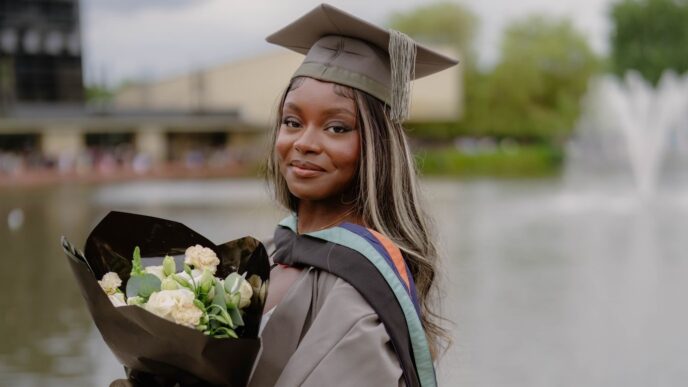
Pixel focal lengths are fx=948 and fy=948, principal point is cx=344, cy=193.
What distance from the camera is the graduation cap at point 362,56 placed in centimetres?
206

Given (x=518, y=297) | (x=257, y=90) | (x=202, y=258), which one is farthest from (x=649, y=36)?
(x=202, y=258)


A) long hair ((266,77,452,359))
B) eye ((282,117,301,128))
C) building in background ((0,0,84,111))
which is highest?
building in background ((0,0,84,111))

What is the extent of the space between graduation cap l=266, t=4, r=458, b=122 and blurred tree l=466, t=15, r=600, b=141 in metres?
49.9

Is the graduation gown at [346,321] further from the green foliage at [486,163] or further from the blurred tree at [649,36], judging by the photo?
the blurred tree at [649,36]

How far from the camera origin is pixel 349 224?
6.60ft

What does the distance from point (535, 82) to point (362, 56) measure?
50519mm

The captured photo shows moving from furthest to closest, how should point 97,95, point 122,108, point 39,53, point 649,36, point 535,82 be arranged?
point 97,95
point 649,36
point 535,82
point 122,108
point 39,53

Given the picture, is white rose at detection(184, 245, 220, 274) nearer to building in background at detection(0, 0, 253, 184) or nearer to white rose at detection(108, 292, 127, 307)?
white rose at detection(108, 292, 127, 307)

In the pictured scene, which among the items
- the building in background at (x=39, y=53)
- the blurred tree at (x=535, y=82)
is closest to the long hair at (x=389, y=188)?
the building in background at (x=39, y=53)

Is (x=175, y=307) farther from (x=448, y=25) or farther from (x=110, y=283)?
(x=448, y=25)

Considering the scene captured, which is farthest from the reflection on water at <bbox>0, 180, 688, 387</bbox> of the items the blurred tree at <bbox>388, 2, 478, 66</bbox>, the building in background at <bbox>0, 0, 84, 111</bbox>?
the blurred tree at <bbox>388, 2, 478, 66</bbox>

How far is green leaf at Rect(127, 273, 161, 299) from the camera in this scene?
6.12 feet

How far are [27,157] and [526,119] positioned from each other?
85.5ft

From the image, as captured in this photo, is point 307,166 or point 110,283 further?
point 307,166
